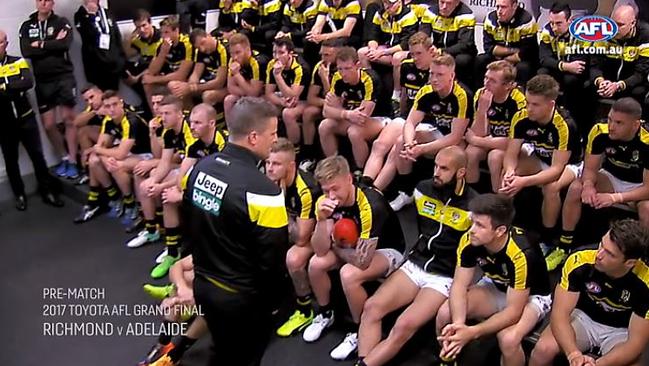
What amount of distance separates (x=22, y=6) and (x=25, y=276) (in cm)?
253

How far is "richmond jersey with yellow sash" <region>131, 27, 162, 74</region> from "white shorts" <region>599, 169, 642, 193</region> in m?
4.12

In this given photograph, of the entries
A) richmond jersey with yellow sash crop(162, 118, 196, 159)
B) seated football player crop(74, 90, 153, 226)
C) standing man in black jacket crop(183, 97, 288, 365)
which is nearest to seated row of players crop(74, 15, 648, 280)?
seated football player crop(74, 90, 153, 226)

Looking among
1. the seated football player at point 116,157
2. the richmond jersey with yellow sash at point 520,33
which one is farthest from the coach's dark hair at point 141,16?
the richmond jersey with yellow sash at point 520,33

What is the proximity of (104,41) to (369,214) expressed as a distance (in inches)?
143

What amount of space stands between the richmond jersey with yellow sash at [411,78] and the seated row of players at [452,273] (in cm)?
131

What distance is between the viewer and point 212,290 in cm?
270

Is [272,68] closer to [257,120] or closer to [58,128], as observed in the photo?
[58,128]

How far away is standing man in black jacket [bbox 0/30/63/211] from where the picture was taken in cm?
522

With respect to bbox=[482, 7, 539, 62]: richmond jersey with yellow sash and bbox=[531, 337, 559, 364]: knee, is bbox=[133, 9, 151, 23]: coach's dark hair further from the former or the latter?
bbox=[531, 337, 559, 364]: knee

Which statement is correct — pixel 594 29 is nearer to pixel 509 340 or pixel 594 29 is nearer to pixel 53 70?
pixel 509 340

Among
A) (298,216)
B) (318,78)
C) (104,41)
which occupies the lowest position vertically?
(298,216)

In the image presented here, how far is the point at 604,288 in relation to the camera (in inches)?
110

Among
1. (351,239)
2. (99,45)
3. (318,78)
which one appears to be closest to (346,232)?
(351,239)

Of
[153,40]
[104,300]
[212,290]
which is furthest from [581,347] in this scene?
[153,40]
